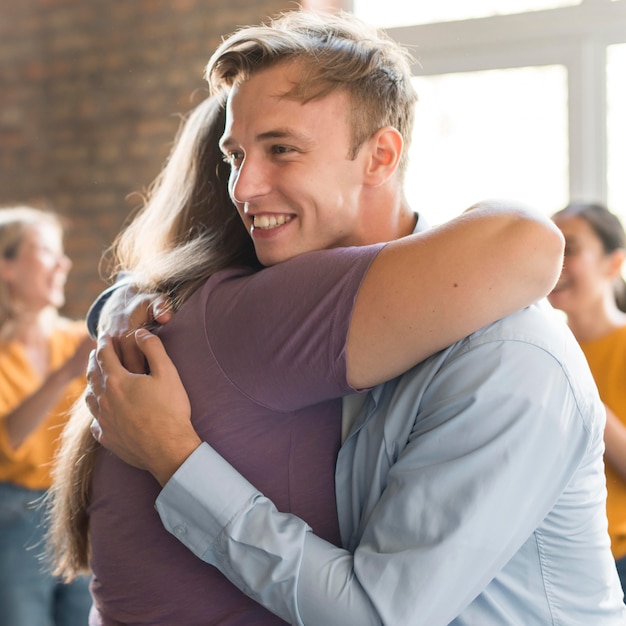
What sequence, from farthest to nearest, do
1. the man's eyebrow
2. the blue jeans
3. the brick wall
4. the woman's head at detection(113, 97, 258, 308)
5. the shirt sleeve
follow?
the brick wall < the blue jeans < the woman's head at detection(113, 97, 258, 308) < the man's eyebrow < the shirt sleeve

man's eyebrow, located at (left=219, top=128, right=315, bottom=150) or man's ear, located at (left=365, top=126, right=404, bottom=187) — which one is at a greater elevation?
man's eyebrow, located at (left=219, top=128, right=315, bottom=150)

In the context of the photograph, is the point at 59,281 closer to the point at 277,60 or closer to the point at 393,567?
the point at 277,60

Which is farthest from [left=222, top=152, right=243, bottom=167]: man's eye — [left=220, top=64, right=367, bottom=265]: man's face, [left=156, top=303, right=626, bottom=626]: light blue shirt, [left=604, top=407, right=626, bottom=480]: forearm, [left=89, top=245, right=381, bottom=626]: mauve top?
[left=604, top=407, right=626, bottom=480]: forearm

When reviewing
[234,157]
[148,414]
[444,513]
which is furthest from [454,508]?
[234,157]

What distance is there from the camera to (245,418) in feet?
3.72

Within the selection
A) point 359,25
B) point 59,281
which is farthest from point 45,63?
point 359,25

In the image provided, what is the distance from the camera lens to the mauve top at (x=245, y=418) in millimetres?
1053

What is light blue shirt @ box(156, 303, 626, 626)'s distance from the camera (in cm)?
99

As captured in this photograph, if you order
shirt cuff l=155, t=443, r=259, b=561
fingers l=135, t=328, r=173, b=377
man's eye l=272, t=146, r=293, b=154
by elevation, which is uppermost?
man's eye l=272, t=146, r=293, b=154

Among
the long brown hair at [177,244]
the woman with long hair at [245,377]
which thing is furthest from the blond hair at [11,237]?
the woman with long hair at [245,377]

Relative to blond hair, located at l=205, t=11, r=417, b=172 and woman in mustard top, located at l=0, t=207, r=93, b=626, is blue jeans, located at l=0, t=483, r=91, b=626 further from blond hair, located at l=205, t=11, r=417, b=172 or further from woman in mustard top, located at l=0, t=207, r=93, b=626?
blond hair, located at l=205, t=11, r=417, b=172

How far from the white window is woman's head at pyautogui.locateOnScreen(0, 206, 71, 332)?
154cm

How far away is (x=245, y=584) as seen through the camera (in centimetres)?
108

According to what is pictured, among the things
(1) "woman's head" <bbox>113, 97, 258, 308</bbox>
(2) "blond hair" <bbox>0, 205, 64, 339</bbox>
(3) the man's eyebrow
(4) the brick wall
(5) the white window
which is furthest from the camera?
(4) the brick wall
